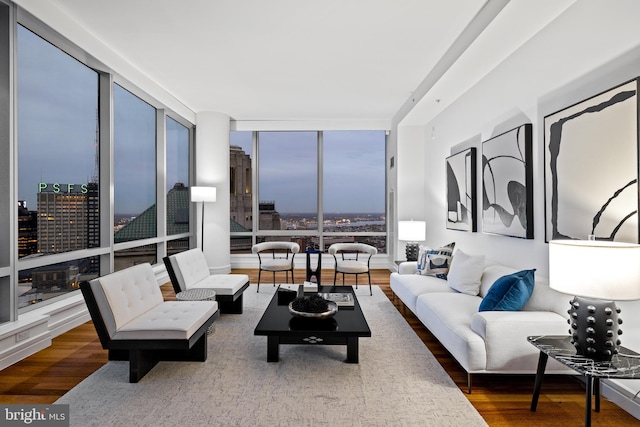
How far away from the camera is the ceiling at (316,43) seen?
3.49 metres

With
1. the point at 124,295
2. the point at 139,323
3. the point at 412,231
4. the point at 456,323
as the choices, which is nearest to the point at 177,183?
the point at 412,231

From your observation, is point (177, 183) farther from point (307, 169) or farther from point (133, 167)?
point (307, 169)

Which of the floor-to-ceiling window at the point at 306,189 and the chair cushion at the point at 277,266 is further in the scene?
the floor-to-ceiling window at the point at 306,189

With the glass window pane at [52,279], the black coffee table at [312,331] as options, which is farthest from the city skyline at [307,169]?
the black coffee table at [312,331]

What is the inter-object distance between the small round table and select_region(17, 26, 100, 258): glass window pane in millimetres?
1357

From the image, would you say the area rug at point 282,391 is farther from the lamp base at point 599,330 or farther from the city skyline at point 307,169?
the city skyline at point 307,169

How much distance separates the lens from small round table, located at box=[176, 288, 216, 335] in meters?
3.96

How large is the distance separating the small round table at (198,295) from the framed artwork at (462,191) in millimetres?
3221

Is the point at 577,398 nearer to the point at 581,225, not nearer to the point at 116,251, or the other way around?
the point at 581,225

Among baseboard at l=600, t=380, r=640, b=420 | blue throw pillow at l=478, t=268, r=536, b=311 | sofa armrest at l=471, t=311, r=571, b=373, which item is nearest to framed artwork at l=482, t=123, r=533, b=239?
blue throw pillow at l=478, t=268, r=536, b=311

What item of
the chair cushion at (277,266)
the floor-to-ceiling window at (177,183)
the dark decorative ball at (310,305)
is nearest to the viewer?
the dark decorative ball at (310,305)

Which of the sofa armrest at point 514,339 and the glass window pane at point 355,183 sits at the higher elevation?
the glass window pane at point 355,183

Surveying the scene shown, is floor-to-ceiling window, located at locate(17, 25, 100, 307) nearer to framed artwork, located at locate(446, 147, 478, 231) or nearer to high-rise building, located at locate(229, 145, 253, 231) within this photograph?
high-rise building, located at locate(229, 145, 253, 231)

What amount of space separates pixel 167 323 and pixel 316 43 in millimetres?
Answer: 3269
